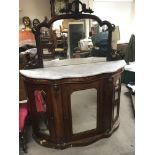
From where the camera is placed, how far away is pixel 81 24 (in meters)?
2.49

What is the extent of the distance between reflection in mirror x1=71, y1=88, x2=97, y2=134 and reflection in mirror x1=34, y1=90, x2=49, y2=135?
0.29 meters

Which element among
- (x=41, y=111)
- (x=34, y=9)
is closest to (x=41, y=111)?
(x=41, y=111)

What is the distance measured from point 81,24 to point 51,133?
1232mm

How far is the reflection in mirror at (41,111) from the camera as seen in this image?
2227 millimetres

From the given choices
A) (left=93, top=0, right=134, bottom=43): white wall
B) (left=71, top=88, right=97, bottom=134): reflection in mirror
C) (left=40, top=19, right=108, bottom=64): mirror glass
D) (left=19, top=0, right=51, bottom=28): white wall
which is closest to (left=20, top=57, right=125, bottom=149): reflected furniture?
(left=71, top=88, right=97, bottom=134): reflection in mirror

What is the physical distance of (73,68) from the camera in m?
2.39

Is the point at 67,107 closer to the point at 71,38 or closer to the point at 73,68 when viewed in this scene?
the point at 73,68

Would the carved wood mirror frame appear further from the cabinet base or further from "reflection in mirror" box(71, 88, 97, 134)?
the cabinet base

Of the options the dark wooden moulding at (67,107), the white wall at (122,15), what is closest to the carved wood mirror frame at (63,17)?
the dark wooden moulding at (67,107)

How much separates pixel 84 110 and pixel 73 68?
46cm

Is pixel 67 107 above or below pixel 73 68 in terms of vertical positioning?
below

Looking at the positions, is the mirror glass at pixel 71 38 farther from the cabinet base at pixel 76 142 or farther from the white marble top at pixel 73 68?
the cabinet base at pixel 76 142

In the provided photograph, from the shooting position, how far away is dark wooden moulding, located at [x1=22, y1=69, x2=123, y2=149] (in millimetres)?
2135
